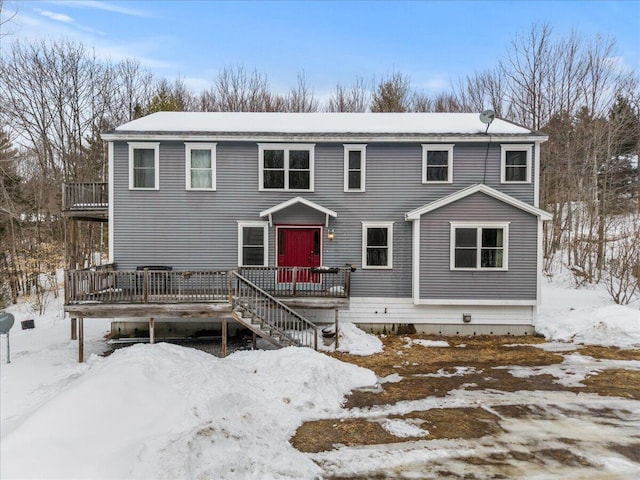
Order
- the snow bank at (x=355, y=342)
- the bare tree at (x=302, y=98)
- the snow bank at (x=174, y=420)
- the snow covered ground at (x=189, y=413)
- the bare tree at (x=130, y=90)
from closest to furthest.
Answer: the snow bank at (x=174, y=420)
the snow covered ground at (x=189, y=413)
the snow bank at (x=355, y=342)
the bare tree at (x=130, y=90)
the bare tree at (x=302, y=98)

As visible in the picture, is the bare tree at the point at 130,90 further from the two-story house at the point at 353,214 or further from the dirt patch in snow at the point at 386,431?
the dirt patch in snow at the point at 386,431

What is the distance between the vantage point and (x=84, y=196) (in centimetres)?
1340

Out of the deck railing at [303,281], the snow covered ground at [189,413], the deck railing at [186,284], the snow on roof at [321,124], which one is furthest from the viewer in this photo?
the snow on roof at [321,124]

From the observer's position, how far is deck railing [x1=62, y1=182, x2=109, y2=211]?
1303 centimetres

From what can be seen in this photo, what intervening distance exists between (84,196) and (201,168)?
4.39 m

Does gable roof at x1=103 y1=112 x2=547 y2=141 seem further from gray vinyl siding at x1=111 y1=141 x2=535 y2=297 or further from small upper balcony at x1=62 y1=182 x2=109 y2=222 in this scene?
small upper balcony at x1=62 y1=182 x2=109 y2=222

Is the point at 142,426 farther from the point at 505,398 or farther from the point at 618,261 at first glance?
the point at 618,261

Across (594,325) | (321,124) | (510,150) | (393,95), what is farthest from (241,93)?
(594,325)

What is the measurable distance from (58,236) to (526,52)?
35.2 m

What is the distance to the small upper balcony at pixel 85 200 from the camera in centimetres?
1298

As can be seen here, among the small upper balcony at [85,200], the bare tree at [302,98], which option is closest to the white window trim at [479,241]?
the small upper balcony at [85,200]

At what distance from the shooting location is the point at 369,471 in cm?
535

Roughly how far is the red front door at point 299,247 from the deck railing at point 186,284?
24.8 inches

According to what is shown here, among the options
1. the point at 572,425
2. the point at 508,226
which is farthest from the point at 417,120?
the point at 572,425
